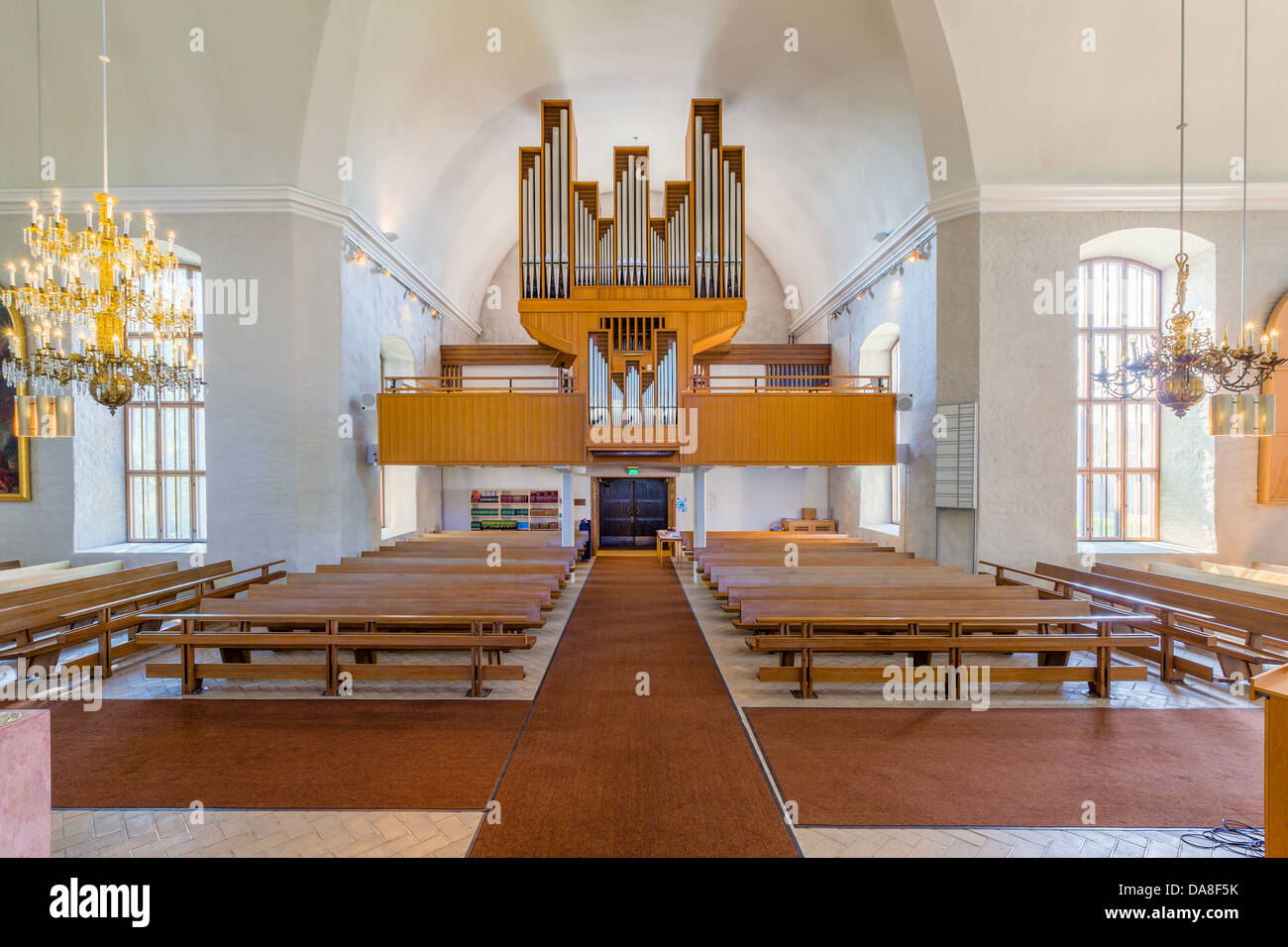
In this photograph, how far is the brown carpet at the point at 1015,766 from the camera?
3.26 m

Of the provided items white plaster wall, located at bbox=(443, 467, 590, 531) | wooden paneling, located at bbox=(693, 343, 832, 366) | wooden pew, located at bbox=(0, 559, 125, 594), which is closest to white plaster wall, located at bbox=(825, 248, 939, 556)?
wooden paneling, located at bbox=(693, 343, 832, 366)

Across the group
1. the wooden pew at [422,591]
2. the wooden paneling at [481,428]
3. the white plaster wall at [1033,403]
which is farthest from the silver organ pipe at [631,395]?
the white plaster wall at [1033,403]

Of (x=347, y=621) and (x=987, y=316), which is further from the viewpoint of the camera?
(x=987, y=316)

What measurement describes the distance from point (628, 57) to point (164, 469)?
10229mm

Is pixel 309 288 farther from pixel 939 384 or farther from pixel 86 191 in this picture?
pixel 939 384

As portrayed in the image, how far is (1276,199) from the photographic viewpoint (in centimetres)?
788

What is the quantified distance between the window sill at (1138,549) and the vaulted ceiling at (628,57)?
5034 mm

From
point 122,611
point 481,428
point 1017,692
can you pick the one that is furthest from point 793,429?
point 122,611

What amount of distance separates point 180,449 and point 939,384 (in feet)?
38.3

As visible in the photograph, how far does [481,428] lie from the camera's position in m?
9.44

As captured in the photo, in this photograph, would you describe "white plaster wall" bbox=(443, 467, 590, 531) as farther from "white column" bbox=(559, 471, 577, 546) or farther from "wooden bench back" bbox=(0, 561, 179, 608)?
"wooden bench back" bbox=(0, 561, 179, 608)

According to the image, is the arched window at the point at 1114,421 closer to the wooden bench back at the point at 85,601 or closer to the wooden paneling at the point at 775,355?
the wooden paneling at the point at 775,355

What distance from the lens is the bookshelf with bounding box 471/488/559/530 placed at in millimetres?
14852

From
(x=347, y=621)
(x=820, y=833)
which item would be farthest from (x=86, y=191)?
(x=820, y=833)
